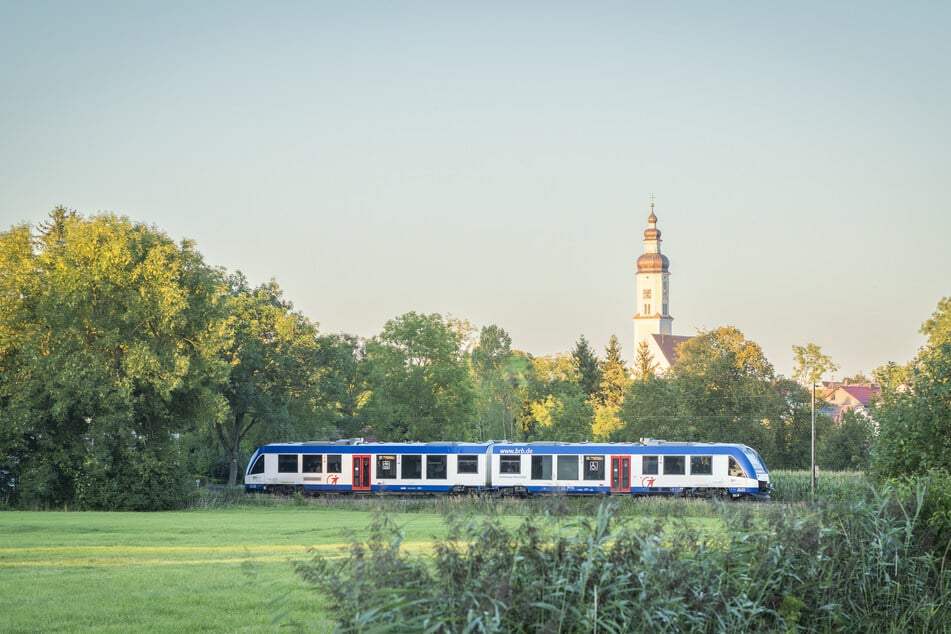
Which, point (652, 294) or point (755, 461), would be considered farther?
point (652, 294)

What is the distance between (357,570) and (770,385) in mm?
65476

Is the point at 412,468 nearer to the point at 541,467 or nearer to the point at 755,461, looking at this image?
the point at 541,467

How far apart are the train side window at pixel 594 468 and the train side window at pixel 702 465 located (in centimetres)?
355

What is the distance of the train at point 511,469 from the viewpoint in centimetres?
4031

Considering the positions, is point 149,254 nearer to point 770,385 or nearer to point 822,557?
point 822,557

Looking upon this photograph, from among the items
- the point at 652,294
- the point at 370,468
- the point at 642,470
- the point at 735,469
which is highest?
the point at 652,294

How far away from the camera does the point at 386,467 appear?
43312 millimetres

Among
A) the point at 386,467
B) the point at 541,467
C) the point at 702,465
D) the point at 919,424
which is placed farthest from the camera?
the point at 386,467

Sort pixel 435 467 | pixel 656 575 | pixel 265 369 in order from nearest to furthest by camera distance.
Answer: pixel 656 575 < pixel 435 467 < pixel 265 369

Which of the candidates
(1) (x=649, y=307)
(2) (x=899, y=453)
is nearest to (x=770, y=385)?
(2) (x=899, y=453)

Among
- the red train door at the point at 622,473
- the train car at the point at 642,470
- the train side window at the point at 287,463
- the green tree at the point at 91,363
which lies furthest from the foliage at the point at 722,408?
the green tree at the point at 91,363

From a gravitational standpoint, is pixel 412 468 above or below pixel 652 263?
below

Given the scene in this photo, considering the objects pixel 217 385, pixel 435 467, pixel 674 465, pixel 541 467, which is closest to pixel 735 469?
pixel 674 465

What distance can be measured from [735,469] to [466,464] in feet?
35.4
